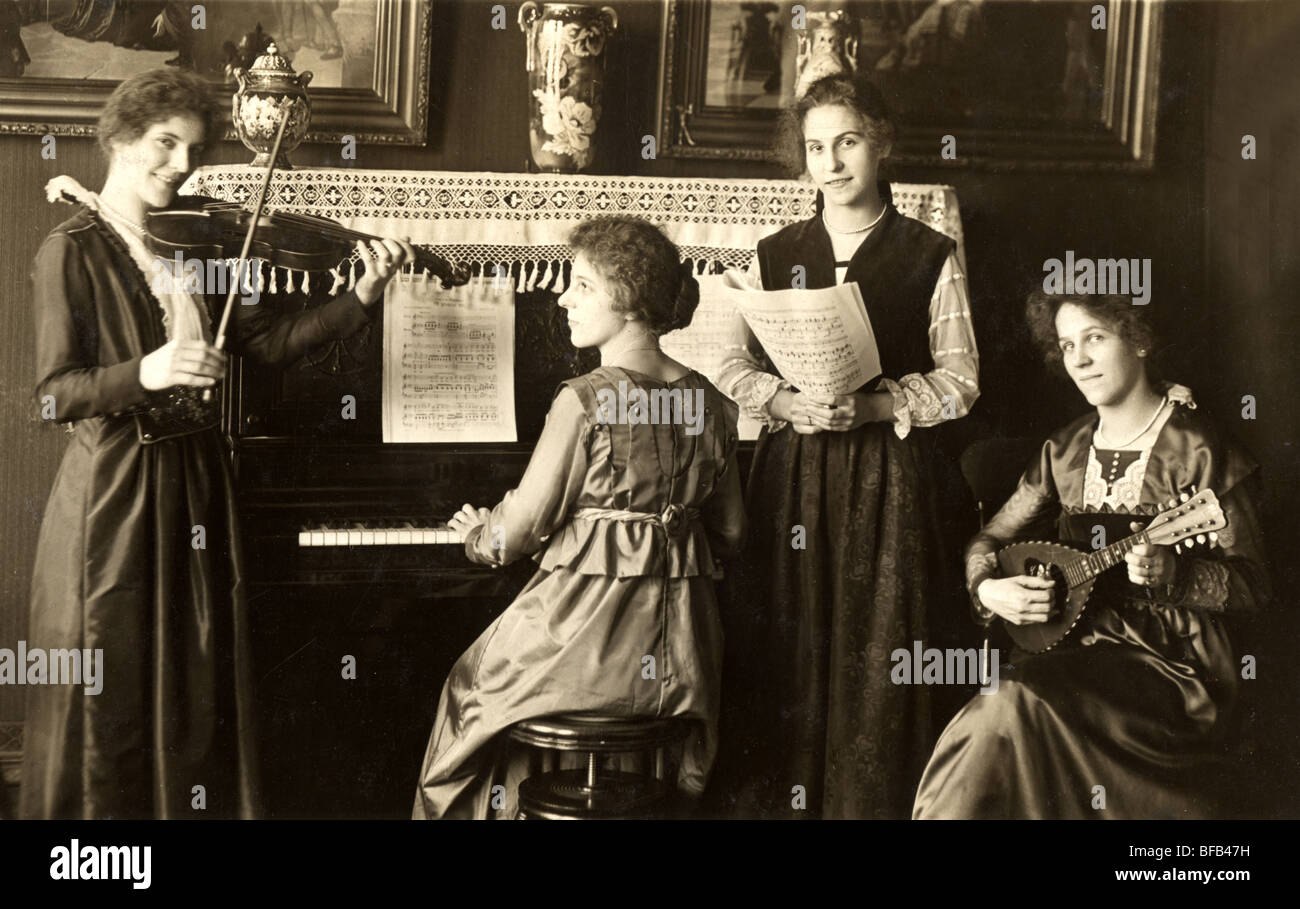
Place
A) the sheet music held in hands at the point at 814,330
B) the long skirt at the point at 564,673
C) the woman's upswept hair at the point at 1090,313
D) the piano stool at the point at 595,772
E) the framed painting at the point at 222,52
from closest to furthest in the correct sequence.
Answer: the piano stool at the point at 595,772 < the long skirt at the point at 564,673 < the framed painting at the point at 222,52 < the sheet music held in hands at the point at 814,330 < the woman's upswept hair at the point at 1090,313

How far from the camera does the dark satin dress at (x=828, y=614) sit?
356cm

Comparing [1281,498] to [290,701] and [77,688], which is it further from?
[77,688]

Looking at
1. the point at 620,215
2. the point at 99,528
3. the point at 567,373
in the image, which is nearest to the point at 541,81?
the point at 620,215

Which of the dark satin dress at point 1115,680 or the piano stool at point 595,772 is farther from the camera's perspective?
the dark satin dress at point 1115,680

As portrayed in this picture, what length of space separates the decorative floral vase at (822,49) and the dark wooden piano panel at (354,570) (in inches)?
38.6

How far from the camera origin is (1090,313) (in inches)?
144

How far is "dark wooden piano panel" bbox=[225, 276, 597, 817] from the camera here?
3365 millimetres

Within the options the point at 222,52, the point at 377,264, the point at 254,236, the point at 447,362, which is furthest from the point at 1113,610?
the point at 222,52

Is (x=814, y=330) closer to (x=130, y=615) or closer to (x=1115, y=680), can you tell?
(x=1115, y=680)

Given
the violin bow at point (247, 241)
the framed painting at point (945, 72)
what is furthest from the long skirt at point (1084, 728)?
the violin bow at point (247, 241)

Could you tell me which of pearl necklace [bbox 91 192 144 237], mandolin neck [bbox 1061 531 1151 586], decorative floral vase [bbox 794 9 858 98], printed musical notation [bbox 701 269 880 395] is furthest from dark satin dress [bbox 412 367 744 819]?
pearl necklace [bbox 91 192 144 237]

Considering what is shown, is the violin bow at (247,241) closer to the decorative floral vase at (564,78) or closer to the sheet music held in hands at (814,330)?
the decorative floral vase at (564,78)

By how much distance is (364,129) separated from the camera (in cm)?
353

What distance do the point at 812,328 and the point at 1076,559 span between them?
3.23 ft
